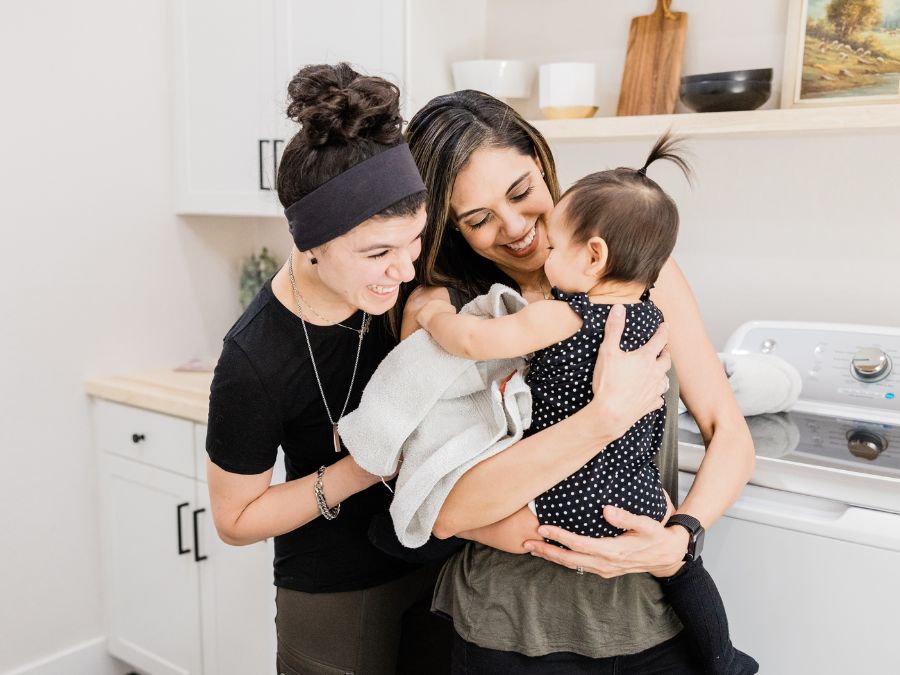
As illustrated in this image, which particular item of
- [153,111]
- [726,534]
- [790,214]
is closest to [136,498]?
[153,111]

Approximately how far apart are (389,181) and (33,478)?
1.73 meters

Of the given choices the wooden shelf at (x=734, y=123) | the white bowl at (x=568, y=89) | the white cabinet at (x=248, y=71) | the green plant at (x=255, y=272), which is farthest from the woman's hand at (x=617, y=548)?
the green plant at (x=255, y=272)

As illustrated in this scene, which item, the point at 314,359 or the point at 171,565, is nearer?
the point at 314,359

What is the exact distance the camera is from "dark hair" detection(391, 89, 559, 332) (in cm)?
122

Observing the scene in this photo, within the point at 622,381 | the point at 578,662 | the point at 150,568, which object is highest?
the point at 622,381

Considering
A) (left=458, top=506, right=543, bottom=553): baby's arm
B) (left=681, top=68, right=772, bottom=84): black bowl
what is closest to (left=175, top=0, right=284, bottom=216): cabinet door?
(left=681, top=68, right=772, bottom=84): black bowl

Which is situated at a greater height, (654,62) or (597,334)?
(654,62)

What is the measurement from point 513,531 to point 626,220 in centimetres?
44

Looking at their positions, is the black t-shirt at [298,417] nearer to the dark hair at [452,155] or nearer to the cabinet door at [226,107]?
the dark hair at [452,155]

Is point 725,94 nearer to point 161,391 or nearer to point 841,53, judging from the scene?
A: point 841,53

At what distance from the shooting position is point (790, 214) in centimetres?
191

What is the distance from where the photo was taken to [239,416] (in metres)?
1.16

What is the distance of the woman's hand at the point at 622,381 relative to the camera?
3.37 ft

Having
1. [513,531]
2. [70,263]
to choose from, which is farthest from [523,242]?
[70,263]
